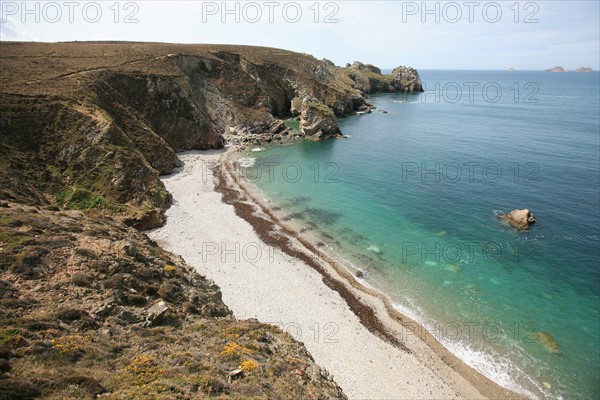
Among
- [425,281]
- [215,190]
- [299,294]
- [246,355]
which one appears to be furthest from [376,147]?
[246,355]

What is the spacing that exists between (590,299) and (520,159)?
48.6m

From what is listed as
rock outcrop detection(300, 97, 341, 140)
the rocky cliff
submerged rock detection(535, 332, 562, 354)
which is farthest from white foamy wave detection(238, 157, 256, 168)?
submerged rock detection(535, 332, 562, 354)

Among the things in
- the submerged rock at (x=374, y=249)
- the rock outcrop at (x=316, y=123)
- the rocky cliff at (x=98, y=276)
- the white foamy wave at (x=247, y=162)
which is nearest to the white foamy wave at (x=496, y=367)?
the submerged rock at (x=374, y=249)

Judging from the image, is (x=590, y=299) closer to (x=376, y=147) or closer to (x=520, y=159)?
(x=520, y=159)

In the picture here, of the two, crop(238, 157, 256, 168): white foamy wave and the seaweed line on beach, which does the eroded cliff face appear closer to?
crop(238, 157, 256, 168): white foamy wave

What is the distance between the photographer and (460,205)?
5347 cm

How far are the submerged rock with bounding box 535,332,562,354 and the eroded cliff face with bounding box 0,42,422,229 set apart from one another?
4389cm

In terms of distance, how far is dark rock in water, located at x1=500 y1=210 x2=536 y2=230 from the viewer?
1826 inches

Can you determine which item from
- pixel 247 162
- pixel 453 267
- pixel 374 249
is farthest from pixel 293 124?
pixel 453 267

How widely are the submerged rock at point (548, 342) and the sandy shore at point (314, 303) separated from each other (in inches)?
274

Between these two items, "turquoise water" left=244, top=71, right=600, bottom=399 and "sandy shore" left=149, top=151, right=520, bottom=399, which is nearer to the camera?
"sandy shore" left=149, top=151, right=520, bottom=399

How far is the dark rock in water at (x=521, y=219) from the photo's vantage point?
46.4m

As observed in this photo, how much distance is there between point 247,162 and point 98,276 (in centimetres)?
5376

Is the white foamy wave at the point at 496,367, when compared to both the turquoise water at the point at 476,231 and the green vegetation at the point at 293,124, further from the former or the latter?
the green vegetation at the point at 293,124
